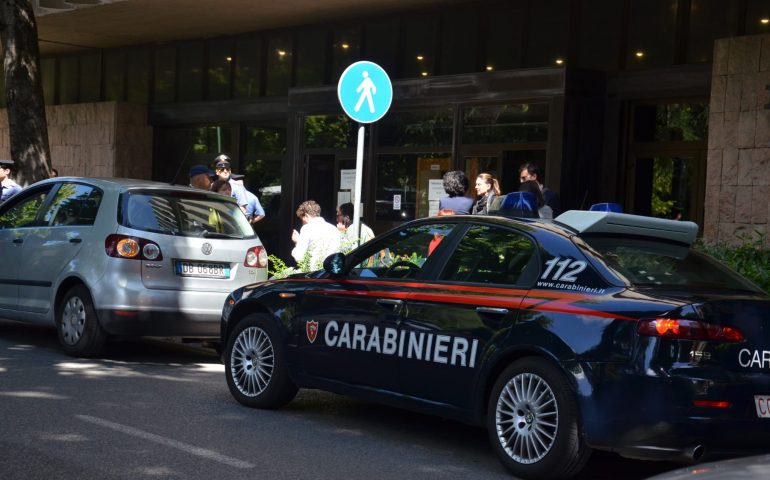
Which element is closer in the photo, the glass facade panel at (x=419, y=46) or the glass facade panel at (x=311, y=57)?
the glass facade panel at (x=419, y=46)

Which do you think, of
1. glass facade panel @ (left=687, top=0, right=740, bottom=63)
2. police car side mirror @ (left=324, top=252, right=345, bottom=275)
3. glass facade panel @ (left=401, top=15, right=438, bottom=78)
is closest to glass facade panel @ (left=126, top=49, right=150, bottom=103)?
glass facade panel @ (left=401, top=15, right=438, bottom=78)

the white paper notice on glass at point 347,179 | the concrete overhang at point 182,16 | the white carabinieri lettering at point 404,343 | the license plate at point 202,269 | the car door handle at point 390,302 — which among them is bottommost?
the white carabinieri lettering at point 404,343

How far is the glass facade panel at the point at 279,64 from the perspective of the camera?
21.8 m

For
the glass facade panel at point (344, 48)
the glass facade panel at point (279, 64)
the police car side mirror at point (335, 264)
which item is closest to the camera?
the police car side mirror at point (335, 264)

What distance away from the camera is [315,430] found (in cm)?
747

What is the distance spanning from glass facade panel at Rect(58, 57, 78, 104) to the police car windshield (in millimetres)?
22376

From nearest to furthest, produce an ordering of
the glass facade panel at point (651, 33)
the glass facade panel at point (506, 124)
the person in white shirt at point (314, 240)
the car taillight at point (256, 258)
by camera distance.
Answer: the car taillight at point (256, 258)
the person in white shirt at point (314, 240)
the glass facade panel at point (651, 33)
the glass facade panel at point (506, 124)

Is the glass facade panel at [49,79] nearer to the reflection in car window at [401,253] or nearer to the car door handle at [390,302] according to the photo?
the reflection in car window at [401,253]

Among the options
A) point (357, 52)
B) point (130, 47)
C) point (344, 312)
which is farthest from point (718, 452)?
point (130, 47)

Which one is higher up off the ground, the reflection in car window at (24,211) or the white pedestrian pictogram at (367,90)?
the white pedestrian pictogram at (367,90)

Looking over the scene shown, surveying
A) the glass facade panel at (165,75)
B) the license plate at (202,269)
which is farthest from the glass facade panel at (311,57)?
the license plate at (202,269)

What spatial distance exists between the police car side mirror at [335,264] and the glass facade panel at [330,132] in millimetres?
11557

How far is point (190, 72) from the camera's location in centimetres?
2406

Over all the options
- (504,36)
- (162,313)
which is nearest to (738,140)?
(504,36)
